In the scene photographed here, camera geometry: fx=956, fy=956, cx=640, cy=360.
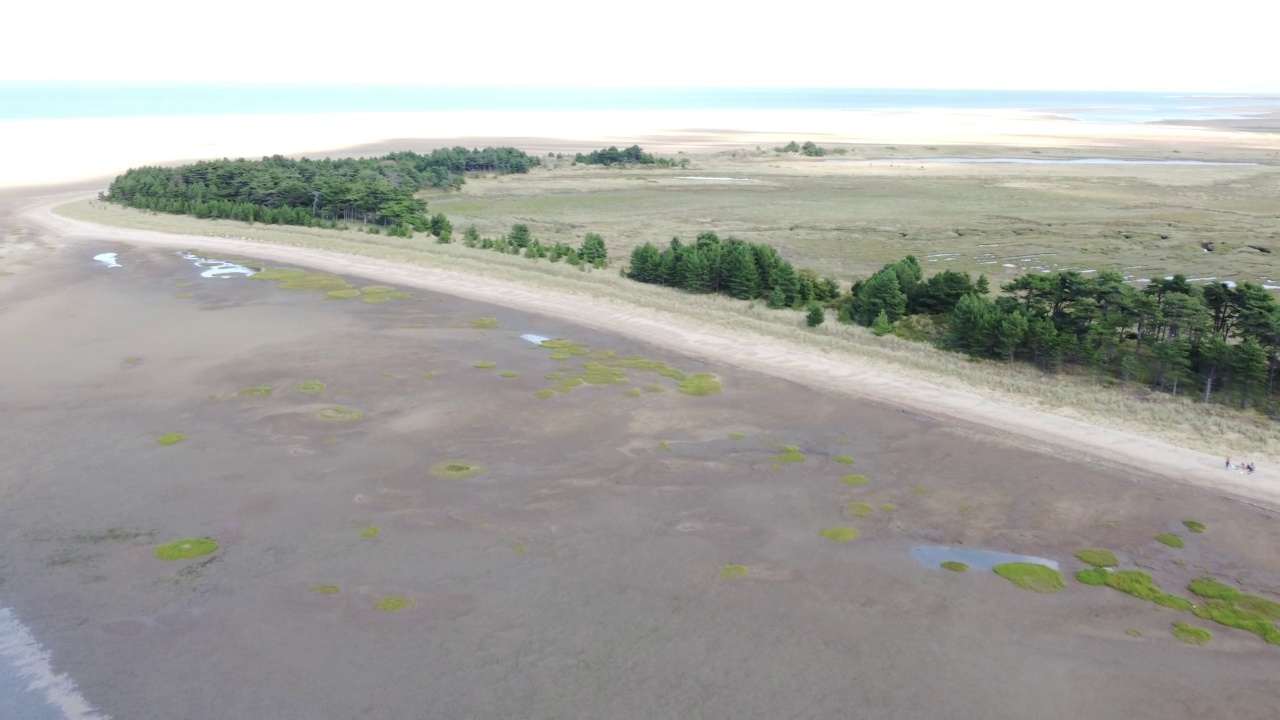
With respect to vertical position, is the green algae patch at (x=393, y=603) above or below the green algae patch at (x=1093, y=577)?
below

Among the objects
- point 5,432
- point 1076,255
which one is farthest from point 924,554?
point 1076,255

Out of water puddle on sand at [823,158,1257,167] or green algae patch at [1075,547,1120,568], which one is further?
water puddle on sand at [823,158,1257,167]

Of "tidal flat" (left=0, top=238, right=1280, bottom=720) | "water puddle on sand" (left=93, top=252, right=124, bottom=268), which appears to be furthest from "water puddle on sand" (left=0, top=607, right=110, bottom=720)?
"water puddle on sand" (left=93, top=252, right=124, bottom=268)

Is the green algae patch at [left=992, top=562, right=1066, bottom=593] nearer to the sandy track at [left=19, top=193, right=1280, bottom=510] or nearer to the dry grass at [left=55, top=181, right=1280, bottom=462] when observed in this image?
the sandy track at [left=19, top=193, right=1280, bottom=510]

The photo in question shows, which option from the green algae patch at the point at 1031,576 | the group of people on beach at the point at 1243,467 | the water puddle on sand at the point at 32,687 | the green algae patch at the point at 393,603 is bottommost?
the water puddle on sand at the point at 32,687

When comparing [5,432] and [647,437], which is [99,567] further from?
[647,437]

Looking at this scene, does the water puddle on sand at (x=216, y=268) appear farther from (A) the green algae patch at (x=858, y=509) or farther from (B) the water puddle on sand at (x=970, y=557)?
(B) the water puddle on sand at (x=970, y=557)

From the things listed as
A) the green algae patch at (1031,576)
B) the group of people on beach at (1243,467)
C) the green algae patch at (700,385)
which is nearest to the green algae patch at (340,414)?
the green algae patch at (700,385)
